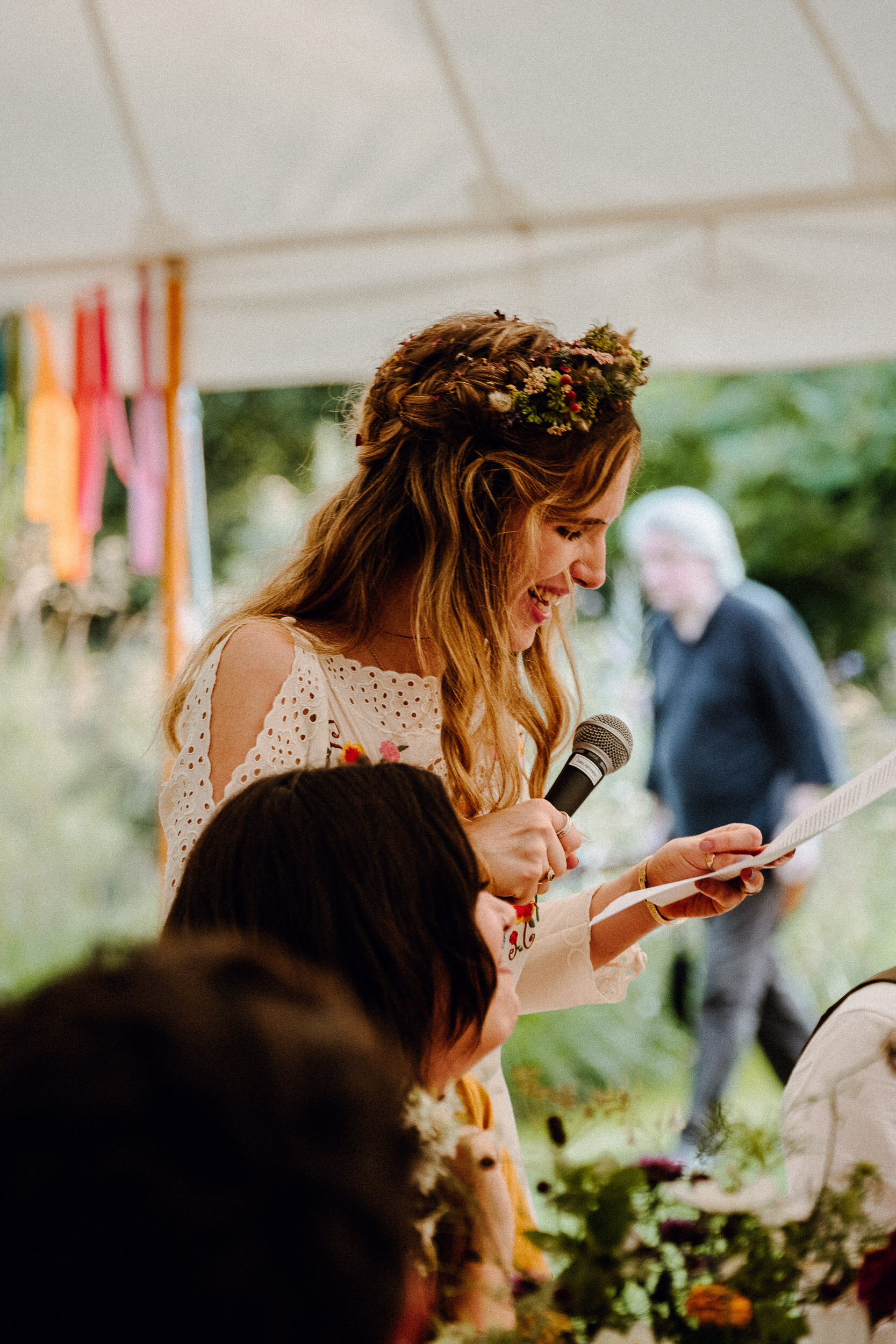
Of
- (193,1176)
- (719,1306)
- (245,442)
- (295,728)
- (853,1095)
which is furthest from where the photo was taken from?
(245,442)

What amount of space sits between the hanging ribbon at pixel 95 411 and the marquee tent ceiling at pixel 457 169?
0.30 feet

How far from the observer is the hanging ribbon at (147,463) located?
337 cm

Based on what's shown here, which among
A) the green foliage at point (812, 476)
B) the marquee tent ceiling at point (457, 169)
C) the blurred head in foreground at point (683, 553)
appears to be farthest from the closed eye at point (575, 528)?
the green foliage at point (812, 476)

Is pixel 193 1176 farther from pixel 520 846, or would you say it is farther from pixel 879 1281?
pixel 520 846

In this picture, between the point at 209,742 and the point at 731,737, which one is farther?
the point at 731,737

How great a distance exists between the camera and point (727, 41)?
2691 millimetres

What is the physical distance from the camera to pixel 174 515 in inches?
134

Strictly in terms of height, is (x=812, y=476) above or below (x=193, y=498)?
above

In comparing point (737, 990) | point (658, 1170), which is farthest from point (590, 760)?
point (737, 990)

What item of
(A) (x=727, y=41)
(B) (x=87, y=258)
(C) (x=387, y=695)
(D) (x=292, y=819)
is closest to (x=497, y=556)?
(C) (x=387, y=695)

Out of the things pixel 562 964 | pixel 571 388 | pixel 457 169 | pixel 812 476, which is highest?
pixel 812 476

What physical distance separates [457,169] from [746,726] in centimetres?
193

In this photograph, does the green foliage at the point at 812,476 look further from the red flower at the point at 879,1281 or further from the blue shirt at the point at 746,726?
the red flower at the point at 879,1281

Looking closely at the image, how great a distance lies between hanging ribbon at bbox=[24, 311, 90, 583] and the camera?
11.2 ft
